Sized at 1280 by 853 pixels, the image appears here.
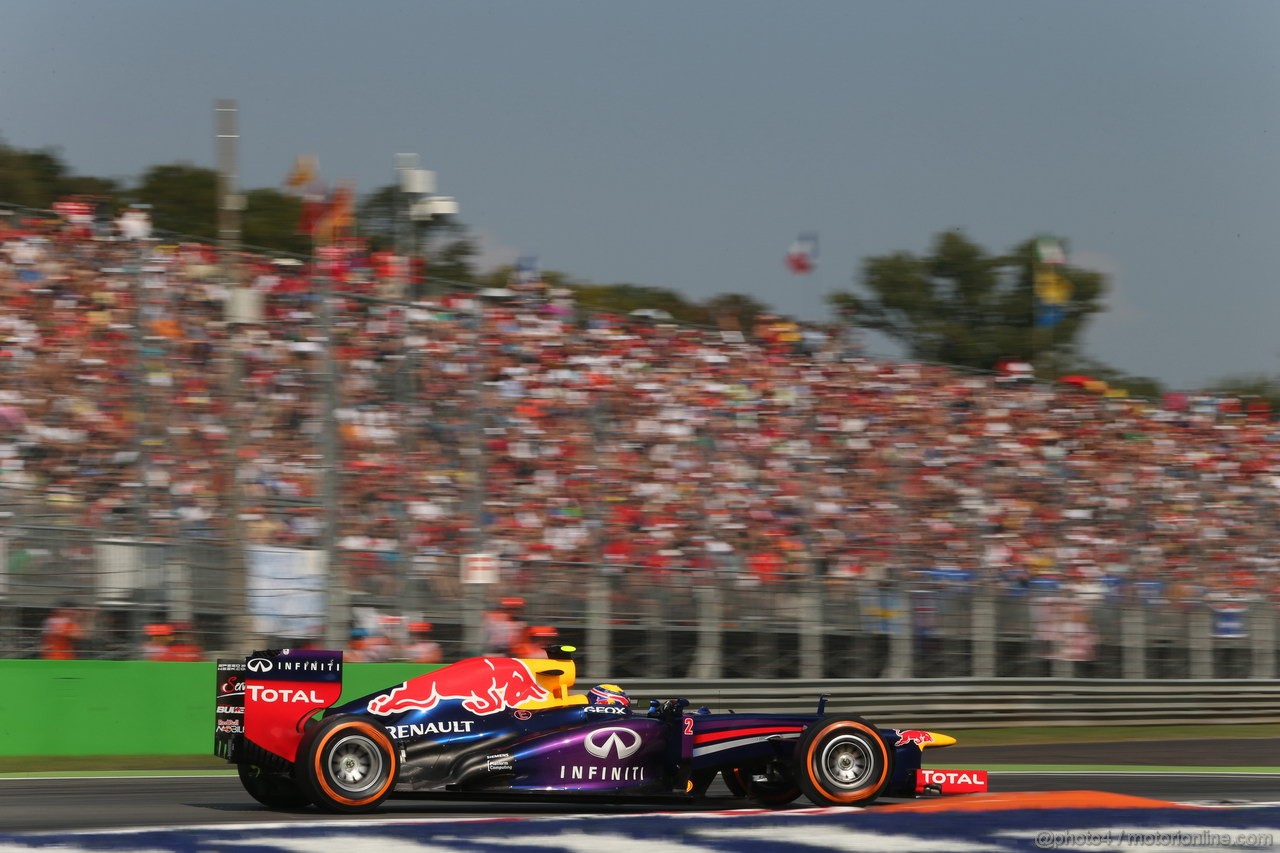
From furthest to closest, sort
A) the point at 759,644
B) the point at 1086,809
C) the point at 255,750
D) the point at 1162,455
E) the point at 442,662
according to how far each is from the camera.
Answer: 1. the point at 1162,455
2. the point at 759,644
3. the point at 442,662
4. the point at 255,750
5. the point at 1086,809

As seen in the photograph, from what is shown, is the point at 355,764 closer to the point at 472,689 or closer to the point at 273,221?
the point at 472,689

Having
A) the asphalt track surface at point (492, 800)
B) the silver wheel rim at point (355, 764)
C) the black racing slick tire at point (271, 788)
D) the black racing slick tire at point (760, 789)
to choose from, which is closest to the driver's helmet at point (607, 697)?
the asphalt track surface at point (492, 800)

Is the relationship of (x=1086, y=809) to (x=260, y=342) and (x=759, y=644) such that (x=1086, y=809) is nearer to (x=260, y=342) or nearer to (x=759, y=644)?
(x=759, y=644)

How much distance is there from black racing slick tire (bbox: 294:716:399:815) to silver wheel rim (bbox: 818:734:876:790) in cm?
229

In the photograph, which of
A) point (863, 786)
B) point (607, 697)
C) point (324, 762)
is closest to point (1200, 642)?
point (863, 786)

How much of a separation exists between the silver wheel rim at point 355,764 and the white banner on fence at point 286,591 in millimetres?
6475

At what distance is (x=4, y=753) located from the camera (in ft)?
45.6

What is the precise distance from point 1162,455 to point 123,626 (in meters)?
15.7

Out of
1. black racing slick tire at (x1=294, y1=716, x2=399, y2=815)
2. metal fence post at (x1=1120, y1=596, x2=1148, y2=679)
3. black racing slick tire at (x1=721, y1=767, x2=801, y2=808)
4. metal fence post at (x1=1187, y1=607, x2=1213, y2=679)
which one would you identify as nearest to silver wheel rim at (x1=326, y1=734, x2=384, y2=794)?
black racing slick tire at (x1=294, y1=716, x2=399, y2=815)

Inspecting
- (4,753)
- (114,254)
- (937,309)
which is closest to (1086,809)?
(4,753)

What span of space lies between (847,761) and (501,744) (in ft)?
6.09

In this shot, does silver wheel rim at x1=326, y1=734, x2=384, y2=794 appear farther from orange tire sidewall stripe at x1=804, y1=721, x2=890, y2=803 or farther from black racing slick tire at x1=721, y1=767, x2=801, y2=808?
orange tire sidewall stripe at x1=804, y1=721, x2=890, y2=803

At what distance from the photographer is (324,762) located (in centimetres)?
857

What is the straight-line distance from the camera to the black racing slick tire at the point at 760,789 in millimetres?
9219
